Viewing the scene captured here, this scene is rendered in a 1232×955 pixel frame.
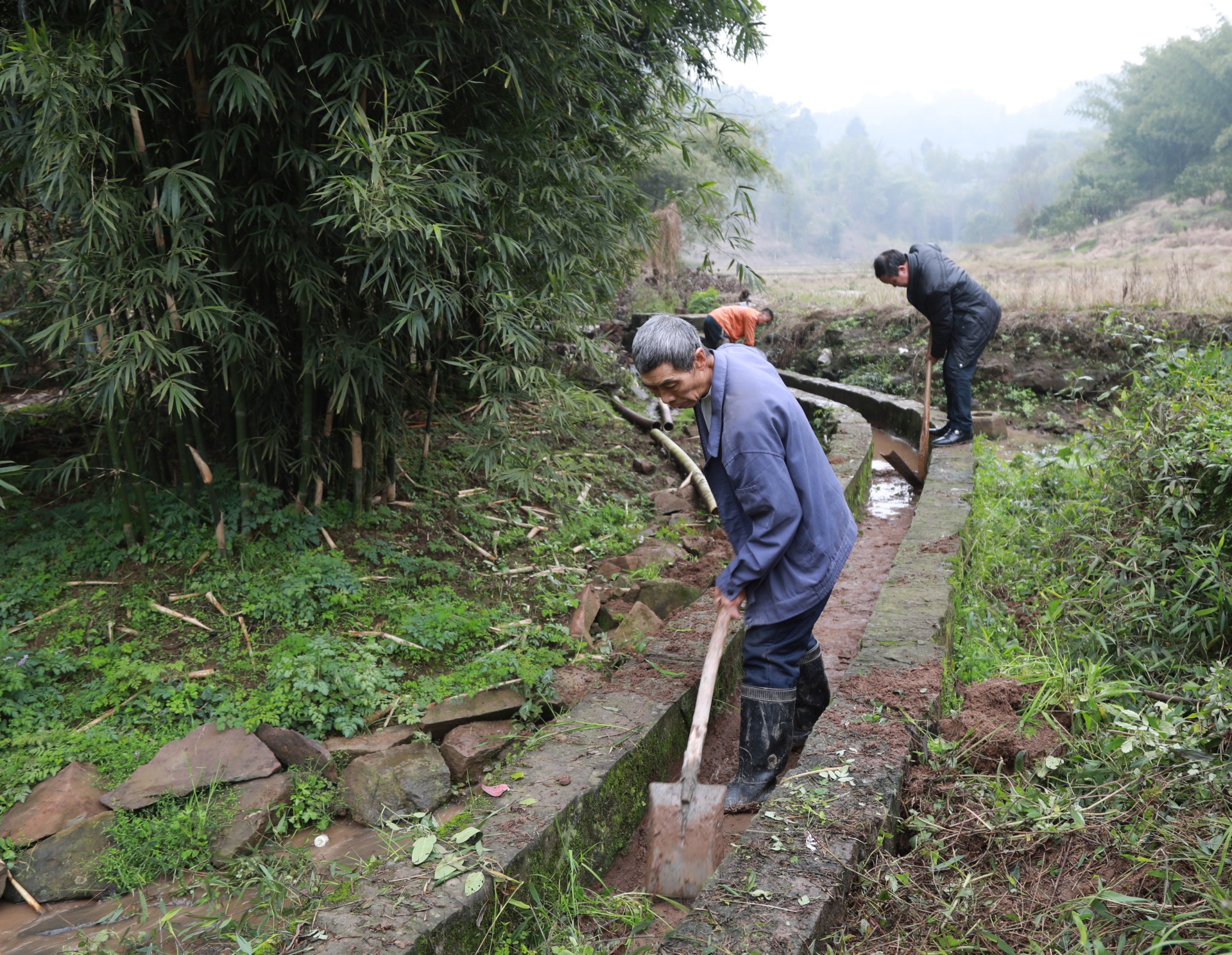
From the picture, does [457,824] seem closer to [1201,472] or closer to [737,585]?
[737,585]

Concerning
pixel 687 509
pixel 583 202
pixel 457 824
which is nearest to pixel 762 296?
pixel 687 509

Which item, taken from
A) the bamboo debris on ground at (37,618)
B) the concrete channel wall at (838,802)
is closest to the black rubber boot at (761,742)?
the concrete channel wall at (838,802)

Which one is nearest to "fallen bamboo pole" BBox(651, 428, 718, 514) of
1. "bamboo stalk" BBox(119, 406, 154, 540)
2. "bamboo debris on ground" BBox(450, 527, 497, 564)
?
"bamboo debris on ground" BBox(450, 527, 497, 564)

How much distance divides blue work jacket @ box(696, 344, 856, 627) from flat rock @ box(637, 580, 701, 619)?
A: 5.72 feet

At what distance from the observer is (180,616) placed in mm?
3740

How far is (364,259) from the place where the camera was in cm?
385

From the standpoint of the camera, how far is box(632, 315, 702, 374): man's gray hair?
8.68 ft

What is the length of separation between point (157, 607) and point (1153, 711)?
4.14 meters

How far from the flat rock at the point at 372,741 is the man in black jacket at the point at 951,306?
5186mm

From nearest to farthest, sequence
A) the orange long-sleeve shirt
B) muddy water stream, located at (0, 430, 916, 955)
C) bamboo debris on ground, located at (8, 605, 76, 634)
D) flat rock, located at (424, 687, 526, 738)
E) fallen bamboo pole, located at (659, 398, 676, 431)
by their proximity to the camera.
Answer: muddy water stream, located at (0, 430, 916, 955), flat rock, located at (424, 687, 526, 738), bamboo debris on ground, located at (8, 605, 76, 634), the orange long-sleeve shirt, fallen bamboo pole, located at (659, 398, 676, 431)

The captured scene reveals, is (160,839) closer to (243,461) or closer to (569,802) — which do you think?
(569,802)

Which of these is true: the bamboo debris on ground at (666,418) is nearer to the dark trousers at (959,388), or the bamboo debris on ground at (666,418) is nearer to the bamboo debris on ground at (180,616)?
the dark trousers at (959,388)

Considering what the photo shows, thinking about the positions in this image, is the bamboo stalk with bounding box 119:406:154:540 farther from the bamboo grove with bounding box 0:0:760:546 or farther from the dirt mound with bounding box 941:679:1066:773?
the dirt mound with bounding box 941:679:1066:773

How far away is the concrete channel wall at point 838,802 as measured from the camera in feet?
6.39
